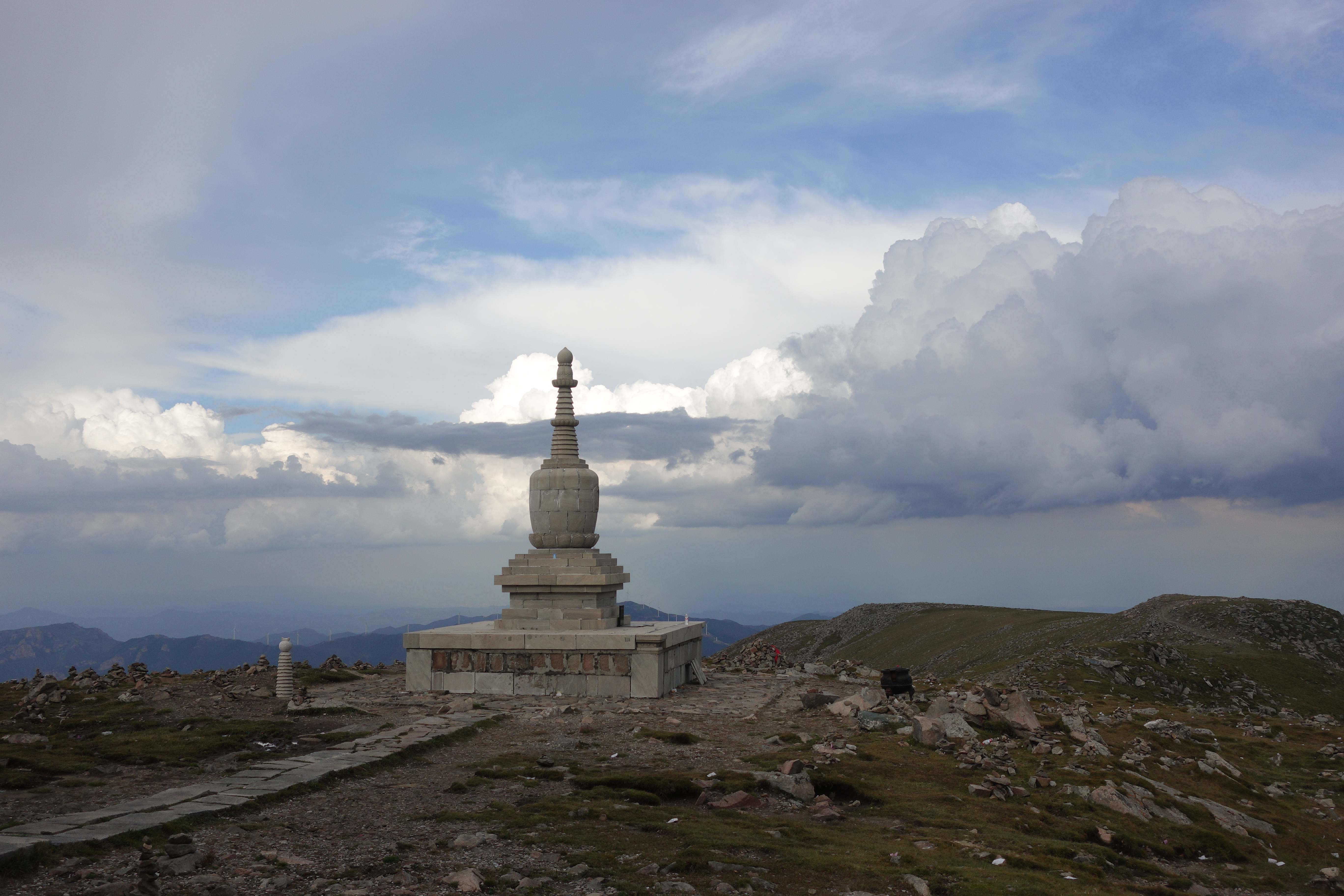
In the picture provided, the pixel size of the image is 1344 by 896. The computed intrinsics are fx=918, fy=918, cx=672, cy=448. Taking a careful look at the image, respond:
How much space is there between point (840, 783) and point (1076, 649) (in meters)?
40.3

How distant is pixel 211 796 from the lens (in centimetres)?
A: 1355

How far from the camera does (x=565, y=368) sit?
33.1 meters

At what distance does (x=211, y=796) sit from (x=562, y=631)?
53.5ft

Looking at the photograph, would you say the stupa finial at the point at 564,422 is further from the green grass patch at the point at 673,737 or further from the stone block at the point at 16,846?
the stone block at the point at 16,846

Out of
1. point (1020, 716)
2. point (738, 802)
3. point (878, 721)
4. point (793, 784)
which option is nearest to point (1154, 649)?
point (1020, 716)

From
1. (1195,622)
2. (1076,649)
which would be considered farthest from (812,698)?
(1195,622)

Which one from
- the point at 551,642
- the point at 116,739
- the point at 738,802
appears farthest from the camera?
the point at 551,642

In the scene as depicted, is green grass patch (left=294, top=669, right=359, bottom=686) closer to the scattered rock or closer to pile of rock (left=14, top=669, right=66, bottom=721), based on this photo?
pile of rock (left=14, top=669, right=66, bottom=721)

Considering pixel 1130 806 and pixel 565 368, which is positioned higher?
pixel 565 368

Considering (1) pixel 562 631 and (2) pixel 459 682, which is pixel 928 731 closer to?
(1) pixel 562 631

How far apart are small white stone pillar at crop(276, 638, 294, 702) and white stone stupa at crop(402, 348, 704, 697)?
11.7 ft

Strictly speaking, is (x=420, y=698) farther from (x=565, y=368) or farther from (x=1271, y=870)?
(x=1271, y=870)

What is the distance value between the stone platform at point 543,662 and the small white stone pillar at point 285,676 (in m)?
3.79

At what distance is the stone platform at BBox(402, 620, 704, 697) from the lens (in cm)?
2772
